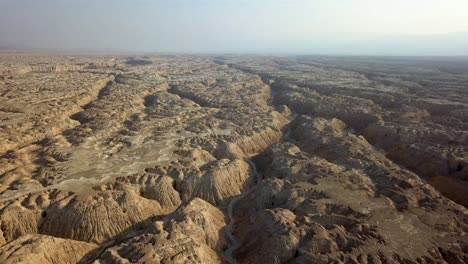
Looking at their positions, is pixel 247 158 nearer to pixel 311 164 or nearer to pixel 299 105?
pixel 311 164

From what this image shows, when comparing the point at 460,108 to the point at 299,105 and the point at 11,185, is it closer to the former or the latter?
the point at 299,105

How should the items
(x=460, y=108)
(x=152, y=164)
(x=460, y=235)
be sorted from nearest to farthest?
(x=460, y=235) → (x=152, y=164) → (x=460, y=108)

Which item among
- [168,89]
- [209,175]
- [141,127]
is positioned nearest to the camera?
[209,175]

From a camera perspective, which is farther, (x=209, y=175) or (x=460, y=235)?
(x=209, y=175)

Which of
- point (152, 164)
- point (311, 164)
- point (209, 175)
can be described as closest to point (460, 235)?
point (311, 164)

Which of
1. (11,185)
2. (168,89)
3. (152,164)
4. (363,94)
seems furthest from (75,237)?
(363,94)

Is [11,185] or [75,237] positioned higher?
[11,185]
